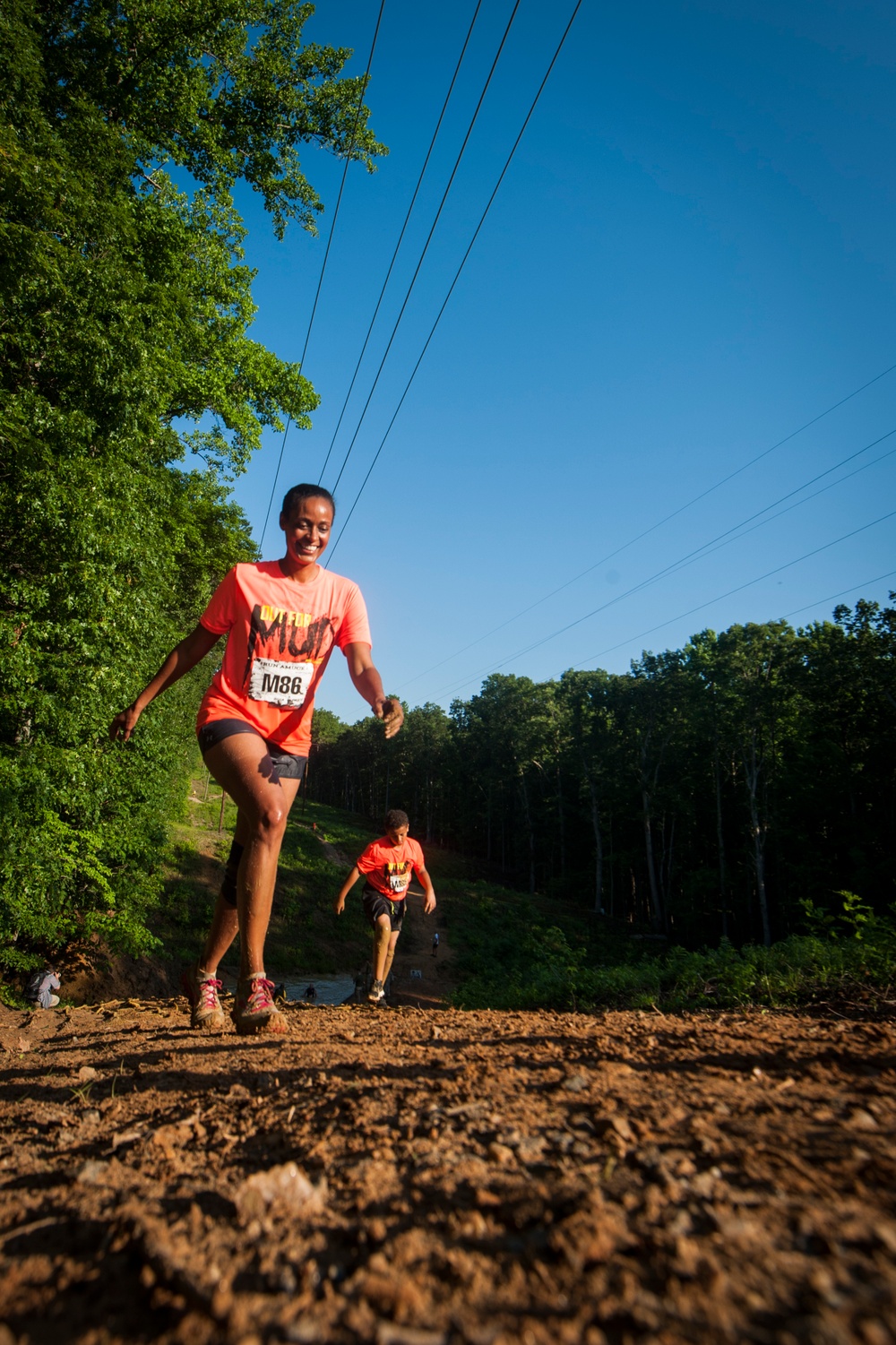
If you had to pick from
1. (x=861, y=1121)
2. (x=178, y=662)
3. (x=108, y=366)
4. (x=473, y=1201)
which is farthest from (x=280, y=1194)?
(x=108, y=366)

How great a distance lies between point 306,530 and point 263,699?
3.28 feet

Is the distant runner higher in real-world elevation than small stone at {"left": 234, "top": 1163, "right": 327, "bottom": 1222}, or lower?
higher

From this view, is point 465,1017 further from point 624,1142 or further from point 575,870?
point 575,870

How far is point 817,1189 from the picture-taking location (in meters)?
1.27

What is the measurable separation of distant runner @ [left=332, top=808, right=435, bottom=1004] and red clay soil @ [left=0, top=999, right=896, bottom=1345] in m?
4.67

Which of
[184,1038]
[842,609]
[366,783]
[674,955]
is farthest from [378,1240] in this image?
[366,783]

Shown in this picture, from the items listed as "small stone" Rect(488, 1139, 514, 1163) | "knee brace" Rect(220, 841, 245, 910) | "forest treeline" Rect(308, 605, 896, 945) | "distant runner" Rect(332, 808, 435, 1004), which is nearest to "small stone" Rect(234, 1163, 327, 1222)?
"small stone" Rect(488, 1139, 514, 1163)

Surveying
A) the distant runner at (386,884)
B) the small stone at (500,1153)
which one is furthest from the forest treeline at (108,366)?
the small stone at (500,1153)

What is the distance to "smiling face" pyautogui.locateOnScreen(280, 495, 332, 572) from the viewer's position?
371 cm

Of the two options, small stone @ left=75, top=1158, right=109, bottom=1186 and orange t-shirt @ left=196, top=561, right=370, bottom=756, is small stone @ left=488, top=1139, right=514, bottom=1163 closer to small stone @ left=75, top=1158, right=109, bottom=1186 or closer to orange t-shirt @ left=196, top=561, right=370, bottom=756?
small stone @ left=75, top=1158, right=109, bottom=1186

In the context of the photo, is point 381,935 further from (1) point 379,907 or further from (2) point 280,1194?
(2) point 280,1194

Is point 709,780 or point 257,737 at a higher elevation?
point 709,780

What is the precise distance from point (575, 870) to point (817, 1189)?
53.0m

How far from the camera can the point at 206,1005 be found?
4.03m
